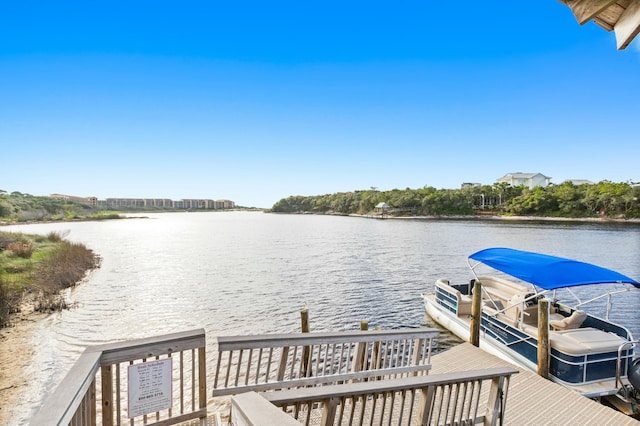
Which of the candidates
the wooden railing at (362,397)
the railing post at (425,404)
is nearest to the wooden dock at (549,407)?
the wooden railing at (362,397)

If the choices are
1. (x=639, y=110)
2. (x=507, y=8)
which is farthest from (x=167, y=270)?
(x=639, y=110)

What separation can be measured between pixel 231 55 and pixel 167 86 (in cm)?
758

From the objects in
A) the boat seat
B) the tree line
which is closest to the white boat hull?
the boat seat

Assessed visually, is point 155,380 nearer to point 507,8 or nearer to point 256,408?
point 256,408

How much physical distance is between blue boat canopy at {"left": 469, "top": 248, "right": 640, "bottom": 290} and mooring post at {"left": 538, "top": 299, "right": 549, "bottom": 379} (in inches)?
21.6

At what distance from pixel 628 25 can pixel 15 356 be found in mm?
14036

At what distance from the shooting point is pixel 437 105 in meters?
51.9

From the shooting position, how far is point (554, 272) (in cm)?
852

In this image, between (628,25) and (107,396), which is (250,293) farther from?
(628,25)

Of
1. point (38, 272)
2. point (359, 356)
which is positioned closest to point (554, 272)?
point (359, 356)

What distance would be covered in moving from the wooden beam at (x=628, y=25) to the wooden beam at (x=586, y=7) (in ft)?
0.53

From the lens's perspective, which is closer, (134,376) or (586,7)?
(586,7)

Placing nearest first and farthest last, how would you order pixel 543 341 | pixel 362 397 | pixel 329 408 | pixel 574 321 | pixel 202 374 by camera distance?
pixel 329 408, pixel 362 397, pixel 202 374, pixel 543 341, pixel 574 321

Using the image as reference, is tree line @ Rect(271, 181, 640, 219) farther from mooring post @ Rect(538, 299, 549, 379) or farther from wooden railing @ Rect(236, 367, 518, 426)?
wooden railing @ Rect(236, 367, 518, 426)
